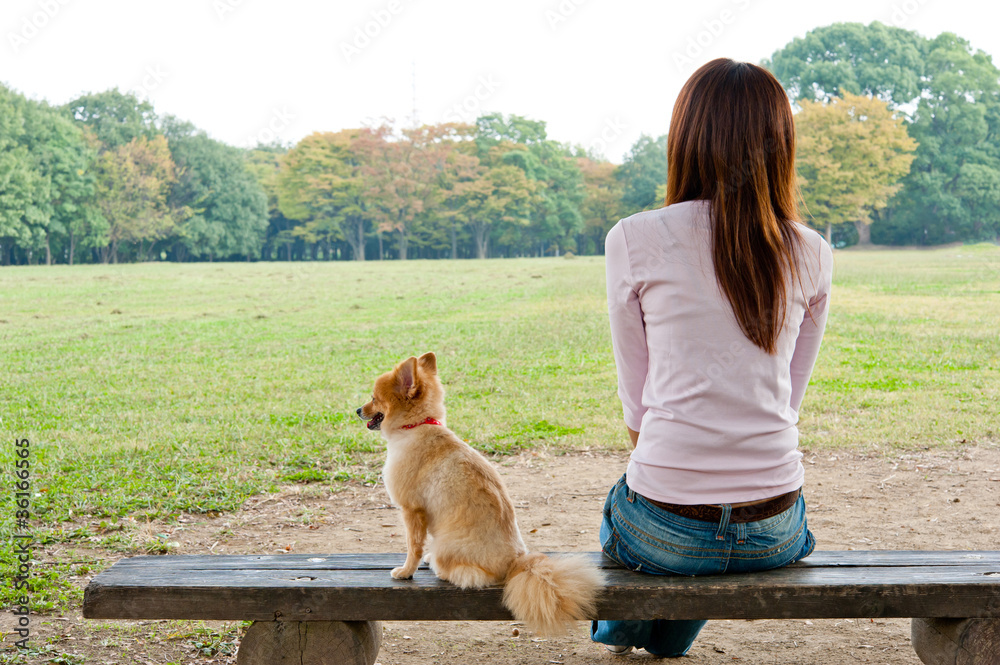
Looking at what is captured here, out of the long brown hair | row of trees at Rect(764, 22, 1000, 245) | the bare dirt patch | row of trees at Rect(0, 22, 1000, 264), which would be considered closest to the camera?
the long brown hair

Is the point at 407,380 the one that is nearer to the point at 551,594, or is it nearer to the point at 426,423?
the point at 426,423

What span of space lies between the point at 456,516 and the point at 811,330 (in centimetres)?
112

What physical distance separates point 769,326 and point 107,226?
50.7 meters

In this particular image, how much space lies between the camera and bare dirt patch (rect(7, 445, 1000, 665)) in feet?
10.9

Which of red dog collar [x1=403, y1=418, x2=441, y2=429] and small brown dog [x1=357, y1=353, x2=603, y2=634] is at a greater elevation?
red dog collar [x1=403, y1=418, x2=441, y2=429]

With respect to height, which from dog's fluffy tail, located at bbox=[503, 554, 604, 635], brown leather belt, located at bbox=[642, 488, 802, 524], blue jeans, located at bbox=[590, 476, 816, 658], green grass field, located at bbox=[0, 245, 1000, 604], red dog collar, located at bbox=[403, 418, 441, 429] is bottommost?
green grass field, located at bbox=[0, 245, 1000, 604]

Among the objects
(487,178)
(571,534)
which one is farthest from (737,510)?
(487,178)

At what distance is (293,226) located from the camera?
6247 centimetres

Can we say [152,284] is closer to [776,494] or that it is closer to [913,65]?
[776,494]

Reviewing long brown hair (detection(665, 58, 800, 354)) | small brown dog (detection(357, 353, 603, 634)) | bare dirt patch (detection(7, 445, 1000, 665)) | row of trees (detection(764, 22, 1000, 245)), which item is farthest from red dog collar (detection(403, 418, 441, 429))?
row of trees (detection(764, 22, 1000, 245))

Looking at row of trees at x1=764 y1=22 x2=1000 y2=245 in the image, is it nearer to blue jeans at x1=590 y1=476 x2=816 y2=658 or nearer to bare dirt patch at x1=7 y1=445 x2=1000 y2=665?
bare dirt patch at x1=7 y1=445 x2=1000 y2=665

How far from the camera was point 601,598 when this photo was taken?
7.41ft

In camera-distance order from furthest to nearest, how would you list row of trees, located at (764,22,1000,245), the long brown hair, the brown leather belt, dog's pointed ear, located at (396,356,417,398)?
row of trees, located at (764,22,1000,245) < dog's pointed ear, located at (396,356,417,398) < the brown leather belt < the long brown hair

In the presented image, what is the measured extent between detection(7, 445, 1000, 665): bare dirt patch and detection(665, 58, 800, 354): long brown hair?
4.05 feet
